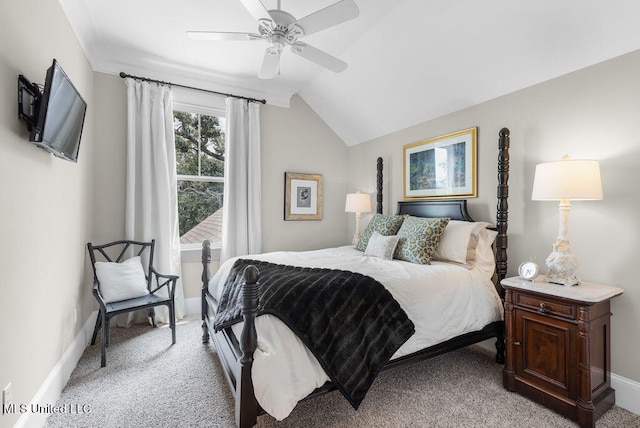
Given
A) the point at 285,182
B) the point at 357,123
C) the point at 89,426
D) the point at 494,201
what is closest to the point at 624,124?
the point at 494,201

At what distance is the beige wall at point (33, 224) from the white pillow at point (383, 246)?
2561 mm

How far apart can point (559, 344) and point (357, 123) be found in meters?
3.42

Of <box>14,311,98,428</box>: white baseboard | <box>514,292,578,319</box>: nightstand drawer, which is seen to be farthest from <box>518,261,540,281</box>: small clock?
<box>14,311,98,428</box>: white baseboard

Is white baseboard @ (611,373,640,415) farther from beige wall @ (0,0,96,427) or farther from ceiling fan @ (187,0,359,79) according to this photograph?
beige wall @ (0,0,96,427)

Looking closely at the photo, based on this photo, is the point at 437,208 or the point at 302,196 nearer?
the point at 437,208

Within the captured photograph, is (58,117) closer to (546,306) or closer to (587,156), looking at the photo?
(546,306)

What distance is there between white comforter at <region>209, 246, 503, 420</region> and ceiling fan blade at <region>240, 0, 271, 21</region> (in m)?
1.83

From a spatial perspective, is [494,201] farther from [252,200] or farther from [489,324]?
[252,200]

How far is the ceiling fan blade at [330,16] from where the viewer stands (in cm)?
184

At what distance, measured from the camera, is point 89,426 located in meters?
1.81

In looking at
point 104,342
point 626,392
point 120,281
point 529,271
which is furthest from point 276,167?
point 626,392

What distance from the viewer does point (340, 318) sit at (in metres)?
1.82

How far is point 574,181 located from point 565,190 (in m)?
0.08

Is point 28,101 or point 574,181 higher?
point 28,101
